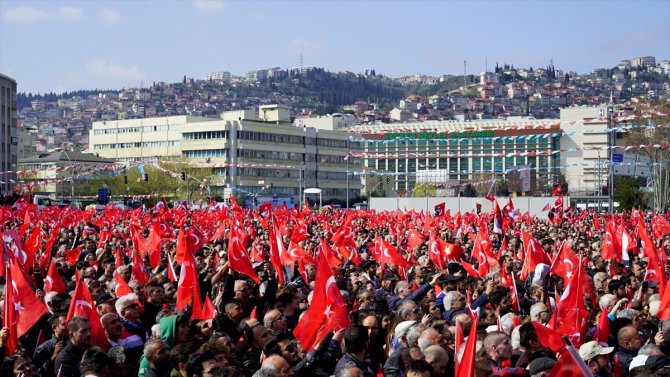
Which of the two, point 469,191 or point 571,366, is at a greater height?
point 571,366

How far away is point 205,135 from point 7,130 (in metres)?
27.4

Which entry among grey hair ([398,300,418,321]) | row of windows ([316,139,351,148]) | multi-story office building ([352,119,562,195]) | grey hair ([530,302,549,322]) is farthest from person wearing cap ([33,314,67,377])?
multi-story office building ([352,119,562,195])

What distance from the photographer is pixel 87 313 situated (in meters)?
9.52

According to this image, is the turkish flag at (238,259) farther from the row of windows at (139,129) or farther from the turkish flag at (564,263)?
the row of windows at (139,129)

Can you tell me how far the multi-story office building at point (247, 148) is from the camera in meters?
117

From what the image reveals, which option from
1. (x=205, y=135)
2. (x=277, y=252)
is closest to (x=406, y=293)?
(x=277, y=252)

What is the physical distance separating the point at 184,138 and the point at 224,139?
7.19 meters

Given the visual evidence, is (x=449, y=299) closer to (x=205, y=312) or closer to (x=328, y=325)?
(x=328, y=325)

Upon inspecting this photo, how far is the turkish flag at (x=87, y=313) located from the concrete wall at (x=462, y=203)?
55159 mm

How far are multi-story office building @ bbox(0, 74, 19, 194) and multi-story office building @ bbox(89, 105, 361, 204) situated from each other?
729 inches

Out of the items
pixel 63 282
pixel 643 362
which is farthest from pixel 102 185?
pixel 643 362

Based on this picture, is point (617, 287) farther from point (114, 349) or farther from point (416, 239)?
point (416, 239)

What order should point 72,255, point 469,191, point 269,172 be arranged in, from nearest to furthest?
point 72,255 → point 269,172 → point 469,191

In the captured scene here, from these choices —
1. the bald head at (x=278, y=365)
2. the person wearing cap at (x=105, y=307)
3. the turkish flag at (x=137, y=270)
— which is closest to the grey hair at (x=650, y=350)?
the bald head at (x=278, y=365)
